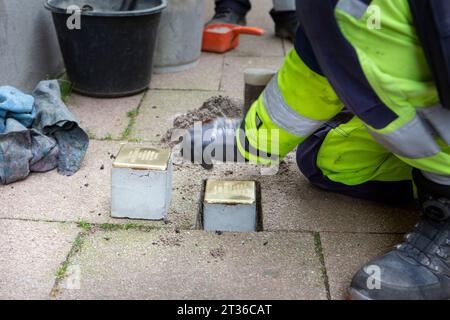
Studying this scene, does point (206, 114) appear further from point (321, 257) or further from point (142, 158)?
point (321, 257)

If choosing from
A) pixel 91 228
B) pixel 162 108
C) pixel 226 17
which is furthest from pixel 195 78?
pixel 91 228

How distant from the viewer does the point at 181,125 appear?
2.67 metres

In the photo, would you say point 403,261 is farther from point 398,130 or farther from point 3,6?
point 3,6

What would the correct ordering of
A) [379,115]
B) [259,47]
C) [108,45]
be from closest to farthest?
1. [379,115]
2. [108,45]
3. [259,47]

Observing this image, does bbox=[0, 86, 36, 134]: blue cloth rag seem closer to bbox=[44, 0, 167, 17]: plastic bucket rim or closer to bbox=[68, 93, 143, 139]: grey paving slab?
bbox=[68, 93, 143, 139]: grey paving slab

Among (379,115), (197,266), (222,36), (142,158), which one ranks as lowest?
(222,36)

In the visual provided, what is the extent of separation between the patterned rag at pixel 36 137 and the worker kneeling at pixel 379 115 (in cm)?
67

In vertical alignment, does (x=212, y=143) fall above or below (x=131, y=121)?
above

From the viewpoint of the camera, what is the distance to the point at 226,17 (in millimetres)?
4035

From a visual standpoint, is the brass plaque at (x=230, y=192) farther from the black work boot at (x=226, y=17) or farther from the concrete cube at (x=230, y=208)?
the black work boot at (x=226, y=17)

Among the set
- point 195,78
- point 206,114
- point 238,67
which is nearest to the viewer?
point 206,114

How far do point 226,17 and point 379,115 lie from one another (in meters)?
2.57

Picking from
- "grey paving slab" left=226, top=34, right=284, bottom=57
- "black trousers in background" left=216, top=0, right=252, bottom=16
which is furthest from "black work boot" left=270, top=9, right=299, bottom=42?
"black trousers in background" left=216, top=0, right=252, bottom=16

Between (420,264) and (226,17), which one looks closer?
(420,264)
